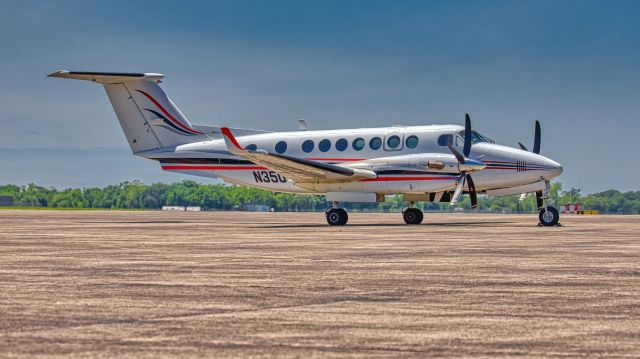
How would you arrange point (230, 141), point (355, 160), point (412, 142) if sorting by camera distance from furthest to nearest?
point (355, 160), point (412, 142), point (230, 141)

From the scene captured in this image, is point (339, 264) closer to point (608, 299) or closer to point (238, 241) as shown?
point (608, 299)

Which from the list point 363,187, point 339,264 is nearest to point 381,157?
→ point 363,187

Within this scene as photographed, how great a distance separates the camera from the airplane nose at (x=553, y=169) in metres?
35.8

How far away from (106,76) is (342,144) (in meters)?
11.2

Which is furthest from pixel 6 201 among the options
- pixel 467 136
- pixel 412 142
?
pixel 467 136

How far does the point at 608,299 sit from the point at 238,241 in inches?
543

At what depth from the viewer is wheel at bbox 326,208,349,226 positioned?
37250mm

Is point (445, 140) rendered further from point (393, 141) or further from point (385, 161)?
point (385, 161)

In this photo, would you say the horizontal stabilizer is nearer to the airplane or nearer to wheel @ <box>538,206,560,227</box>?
the airplane

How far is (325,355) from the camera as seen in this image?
23.2 feet

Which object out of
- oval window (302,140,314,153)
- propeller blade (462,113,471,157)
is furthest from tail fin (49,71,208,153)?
propeller blade (462,113,471,157)

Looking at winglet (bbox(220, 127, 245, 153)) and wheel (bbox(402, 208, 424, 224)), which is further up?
winglet (bbox(220, 127, 245, 153))

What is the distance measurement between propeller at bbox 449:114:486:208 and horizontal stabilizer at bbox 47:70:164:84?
578 inches

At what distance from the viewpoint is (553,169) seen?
35.8 metres
